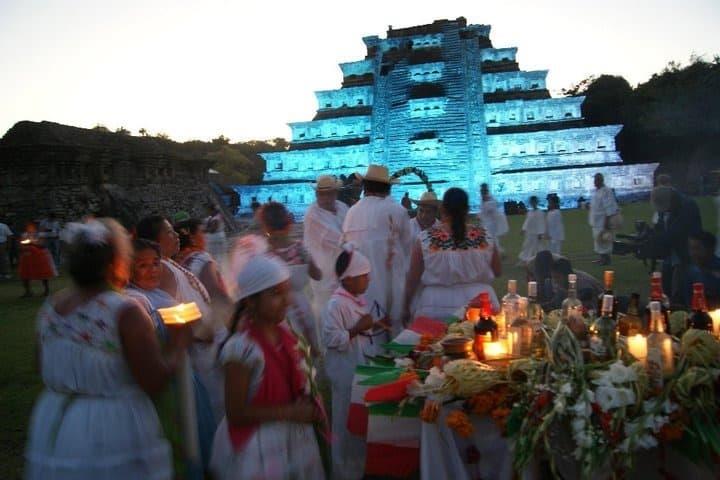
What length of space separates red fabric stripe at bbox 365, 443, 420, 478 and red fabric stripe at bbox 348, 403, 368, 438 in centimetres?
37

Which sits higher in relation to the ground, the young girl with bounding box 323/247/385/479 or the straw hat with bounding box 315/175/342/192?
the straw hat with bounding box 315/175/342/192

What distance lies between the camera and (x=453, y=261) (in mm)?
4824

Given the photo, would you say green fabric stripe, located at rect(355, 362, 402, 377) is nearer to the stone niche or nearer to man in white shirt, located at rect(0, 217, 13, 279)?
man in white shirt, located at rect(0, 217, 13, 279)

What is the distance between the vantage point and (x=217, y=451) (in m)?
2.74

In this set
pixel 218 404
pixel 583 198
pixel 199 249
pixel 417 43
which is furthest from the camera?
pixel 417 43

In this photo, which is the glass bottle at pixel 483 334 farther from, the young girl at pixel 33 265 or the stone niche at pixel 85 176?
the stone niche at pixel 85 176

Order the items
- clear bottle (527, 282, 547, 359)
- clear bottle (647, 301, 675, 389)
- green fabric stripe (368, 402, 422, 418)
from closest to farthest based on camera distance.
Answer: clear bottle (647, 301, 675, 389), green fabric stripe (368, 402, 422, 418), clear bottle (527, 282, 547, 359)

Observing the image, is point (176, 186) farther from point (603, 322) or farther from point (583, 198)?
point (603, 322)

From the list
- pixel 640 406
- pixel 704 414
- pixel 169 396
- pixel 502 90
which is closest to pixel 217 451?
pixel 169 396

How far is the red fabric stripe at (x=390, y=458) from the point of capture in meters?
3.30

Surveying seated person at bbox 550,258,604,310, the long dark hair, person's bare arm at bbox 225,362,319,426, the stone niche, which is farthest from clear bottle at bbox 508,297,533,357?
the stone niche

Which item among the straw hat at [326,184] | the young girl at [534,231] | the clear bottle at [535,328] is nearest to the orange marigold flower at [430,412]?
the clear bottle at [535,328]

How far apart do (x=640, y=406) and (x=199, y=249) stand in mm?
3618

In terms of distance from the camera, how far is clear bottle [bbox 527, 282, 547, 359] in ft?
10.5
